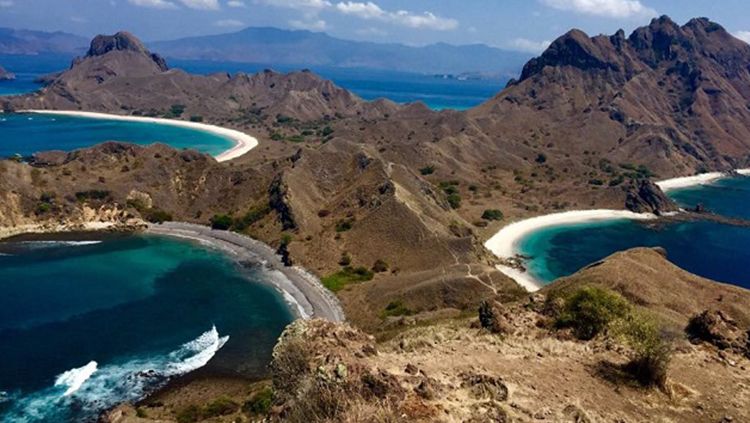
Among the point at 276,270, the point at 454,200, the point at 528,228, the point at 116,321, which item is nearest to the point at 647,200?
the point at 528,228

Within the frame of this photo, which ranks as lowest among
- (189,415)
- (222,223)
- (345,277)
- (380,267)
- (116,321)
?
(116,321)

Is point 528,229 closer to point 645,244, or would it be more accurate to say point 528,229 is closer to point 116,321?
point 645,244

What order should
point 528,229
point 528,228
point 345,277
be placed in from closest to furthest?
1. point 345,277
2. point 528,229
3. point 528,228

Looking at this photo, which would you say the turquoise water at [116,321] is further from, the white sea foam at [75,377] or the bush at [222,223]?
the bush at [222,223]

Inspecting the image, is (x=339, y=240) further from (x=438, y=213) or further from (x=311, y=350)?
(x=311, y=350)

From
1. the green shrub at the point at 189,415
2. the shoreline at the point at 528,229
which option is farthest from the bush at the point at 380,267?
the green shrub at the point at 189,415

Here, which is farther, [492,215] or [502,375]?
[492,215]

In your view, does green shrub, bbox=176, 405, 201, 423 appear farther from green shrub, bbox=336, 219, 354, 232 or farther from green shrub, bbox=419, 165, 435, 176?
green shrub, bbox=419, 165, 435, 176
